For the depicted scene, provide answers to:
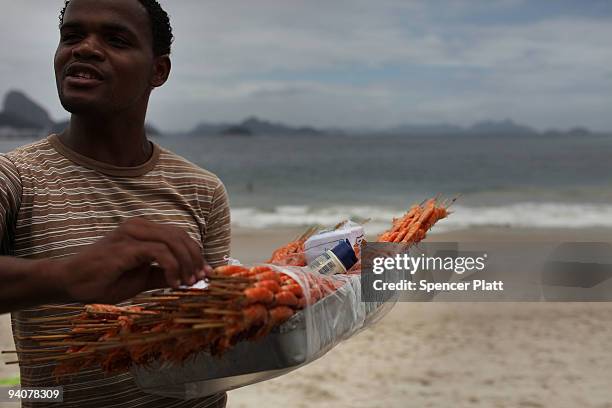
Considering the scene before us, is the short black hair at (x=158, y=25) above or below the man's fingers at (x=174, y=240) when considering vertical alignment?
above

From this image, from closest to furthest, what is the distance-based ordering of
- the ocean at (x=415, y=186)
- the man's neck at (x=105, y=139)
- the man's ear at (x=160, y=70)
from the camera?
the man's neck at (x=105, y=139) → the man's ear at (x=160, y=70) → the ocean at (x=415, y=186)

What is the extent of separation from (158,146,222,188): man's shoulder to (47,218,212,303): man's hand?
768 millimetres

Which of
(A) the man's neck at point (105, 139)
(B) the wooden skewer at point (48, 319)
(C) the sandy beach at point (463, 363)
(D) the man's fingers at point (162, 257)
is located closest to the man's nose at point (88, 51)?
(A) the man's neck at point (105, 139)

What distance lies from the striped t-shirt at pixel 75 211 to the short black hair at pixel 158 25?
292mm

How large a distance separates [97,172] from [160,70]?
351mm

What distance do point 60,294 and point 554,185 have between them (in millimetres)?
28829

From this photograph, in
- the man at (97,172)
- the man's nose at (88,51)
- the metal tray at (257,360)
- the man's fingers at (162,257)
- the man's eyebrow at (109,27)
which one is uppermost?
the man's eyebrow at (109,27)

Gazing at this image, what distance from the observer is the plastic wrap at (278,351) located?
1448 mm

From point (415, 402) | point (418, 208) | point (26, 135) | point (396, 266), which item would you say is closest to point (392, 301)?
point (396, 266)

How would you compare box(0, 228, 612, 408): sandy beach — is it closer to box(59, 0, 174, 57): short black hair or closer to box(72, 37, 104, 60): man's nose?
box(59, 0, 174, 57): short black hair

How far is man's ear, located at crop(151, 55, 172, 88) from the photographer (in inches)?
78.9

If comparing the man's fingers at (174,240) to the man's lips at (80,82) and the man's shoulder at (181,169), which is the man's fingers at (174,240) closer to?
the man's lips at (80,82)

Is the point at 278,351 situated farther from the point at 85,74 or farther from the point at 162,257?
the point at 85,74

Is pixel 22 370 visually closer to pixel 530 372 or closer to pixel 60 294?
pixel 60 294
